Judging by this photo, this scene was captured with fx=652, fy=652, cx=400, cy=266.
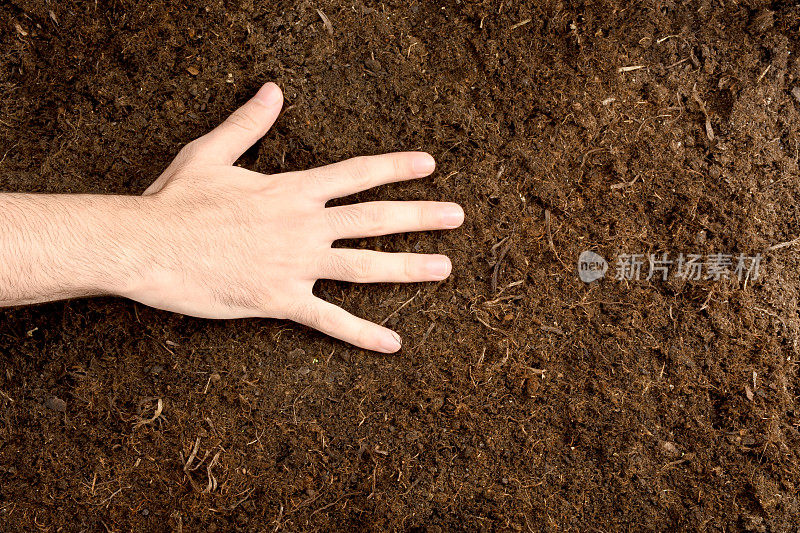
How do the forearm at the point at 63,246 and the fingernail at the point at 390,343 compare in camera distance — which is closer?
the forearm at the point at 63,246

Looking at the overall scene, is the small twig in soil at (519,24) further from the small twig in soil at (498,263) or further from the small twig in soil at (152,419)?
the small twig in soil at (152,419)

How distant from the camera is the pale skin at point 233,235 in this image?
139 centimetres

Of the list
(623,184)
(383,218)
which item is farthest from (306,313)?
(623,184)

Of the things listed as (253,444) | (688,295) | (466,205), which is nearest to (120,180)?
(253,444)

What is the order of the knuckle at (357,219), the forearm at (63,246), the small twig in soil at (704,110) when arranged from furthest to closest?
the small twig in soil at (704,110), the knuckle at (357,219), the forearm at (63,246)

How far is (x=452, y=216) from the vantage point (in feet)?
4.93

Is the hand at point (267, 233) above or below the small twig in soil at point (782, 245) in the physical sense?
below

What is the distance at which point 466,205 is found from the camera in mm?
1549

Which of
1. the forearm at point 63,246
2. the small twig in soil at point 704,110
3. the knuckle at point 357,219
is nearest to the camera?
the forearm at point 63,246

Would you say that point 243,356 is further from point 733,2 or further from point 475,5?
point 733,2

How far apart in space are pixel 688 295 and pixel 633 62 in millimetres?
575

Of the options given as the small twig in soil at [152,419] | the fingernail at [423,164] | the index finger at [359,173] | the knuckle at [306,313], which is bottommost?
the small twig in soil at [152,419]

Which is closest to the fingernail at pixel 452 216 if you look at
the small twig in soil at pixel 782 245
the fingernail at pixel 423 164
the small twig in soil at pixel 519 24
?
the fingernail at pixel 423 164
